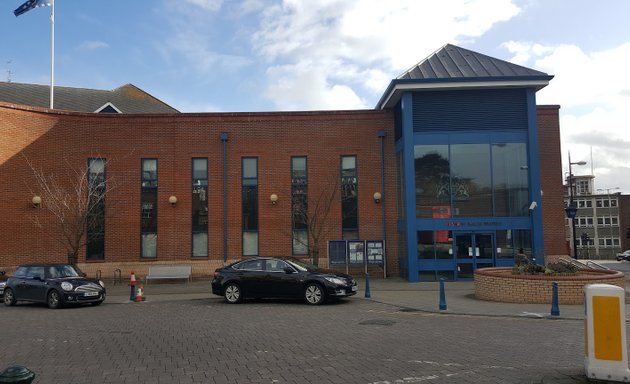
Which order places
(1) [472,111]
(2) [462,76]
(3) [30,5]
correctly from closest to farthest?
(2) [462,76]
(1) [472,111]
(3) [30,5]

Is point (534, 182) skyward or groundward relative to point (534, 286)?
skyward

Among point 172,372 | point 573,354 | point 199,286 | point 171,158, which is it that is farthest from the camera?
point 171,158

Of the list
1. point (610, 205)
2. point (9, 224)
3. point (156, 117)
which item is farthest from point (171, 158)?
point (610, 205)

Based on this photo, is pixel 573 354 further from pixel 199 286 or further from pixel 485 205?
pixel 199 286

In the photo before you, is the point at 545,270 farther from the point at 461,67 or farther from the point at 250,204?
the point at 250,204

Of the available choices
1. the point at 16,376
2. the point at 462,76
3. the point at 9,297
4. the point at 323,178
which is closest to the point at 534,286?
the point at 462,76

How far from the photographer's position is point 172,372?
7039 millimetres

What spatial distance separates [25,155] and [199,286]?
1000 centimetres

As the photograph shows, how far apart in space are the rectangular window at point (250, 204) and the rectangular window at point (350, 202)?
408cm

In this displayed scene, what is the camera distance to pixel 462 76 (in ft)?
71.8

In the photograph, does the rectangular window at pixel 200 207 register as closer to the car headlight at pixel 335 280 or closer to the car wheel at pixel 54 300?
the car wheel at pixel 54 300

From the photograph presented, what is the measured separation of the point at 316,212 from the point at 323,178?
1666 millimetres

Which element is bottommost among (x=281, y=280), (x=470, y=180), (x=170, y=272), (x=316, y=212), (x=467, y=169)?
(x=170, y=272)

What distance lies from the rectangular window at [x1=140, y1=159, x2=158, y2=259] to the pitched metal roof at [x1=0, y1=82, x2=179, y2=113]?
9.73 metres
